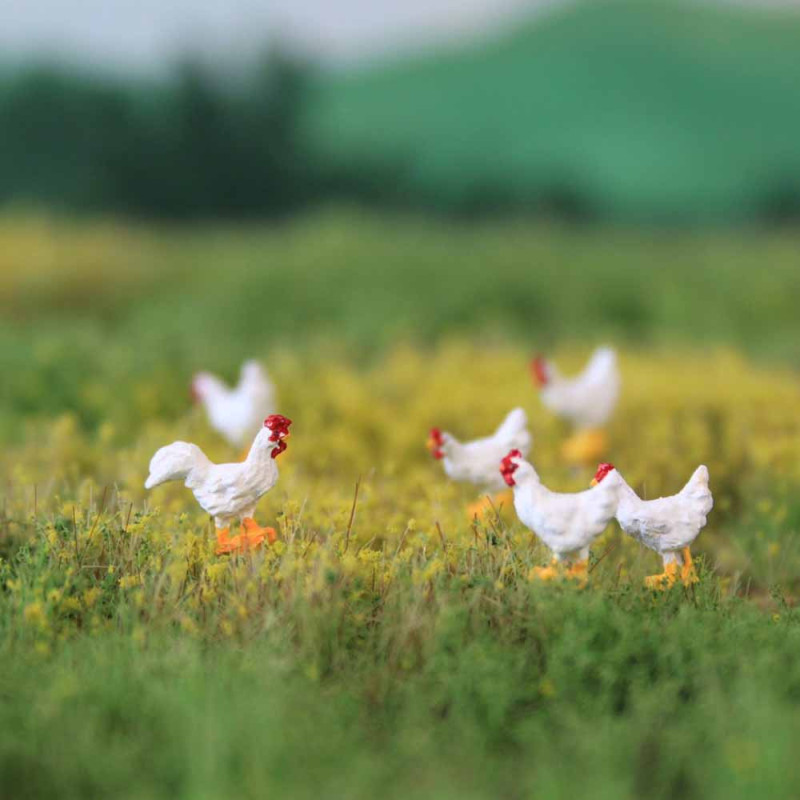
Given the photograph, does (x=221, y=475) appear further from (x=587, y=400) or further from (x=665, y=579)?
(x=587, y=400)

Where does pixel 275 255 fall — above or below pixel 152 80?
below

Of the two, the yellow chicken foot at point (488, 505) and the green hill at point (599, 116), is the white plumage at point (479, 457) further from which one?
the green hill at point (599, 116)

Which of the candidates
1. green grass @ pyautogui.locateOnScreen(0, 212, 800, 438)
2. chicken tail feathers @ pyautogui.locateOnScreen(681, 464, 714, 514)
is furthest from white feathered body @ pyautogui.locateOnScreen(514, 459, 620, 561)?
green grass @ pyautogui.locateOnScreen(0, 212, 800, 438)

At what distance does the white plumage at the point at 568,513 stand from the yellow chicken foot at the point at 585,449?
211 centimetres

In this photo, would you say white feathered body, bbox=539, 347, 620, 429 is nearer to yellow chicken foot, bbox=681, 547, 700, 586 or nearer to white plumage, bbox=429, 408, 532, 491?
white plumage, bbox=429, 408, 532, 491

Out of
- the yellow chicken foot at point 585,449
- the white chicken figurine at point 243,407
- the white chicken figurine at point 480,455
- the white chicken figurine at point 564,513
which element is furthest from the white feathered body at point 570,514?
the yellow chicken foot at point 585,449

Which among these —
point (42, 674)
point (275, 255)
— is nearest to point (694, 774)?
point (42, 674)

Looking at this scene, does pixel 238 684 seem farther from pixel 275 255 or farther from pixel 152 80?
pixel 152 80

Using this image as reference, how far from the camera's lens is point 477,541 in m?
3.12

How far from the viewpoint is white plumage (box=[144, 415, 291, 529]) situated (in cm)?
308

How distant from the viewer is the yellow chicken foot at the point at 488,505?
131 inches

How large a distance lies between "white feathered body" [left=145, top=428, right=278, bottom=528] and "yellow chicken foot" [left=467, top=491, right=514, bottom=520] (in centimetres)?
62

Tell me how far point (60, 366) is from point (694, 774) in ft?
15.0

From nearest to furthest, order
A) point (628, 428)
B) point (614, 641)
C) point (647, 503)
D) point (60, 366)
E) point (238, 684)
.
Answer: point (238, 684), point (614, 641), point (647, 503), point (628, 428), point (60, 366)
